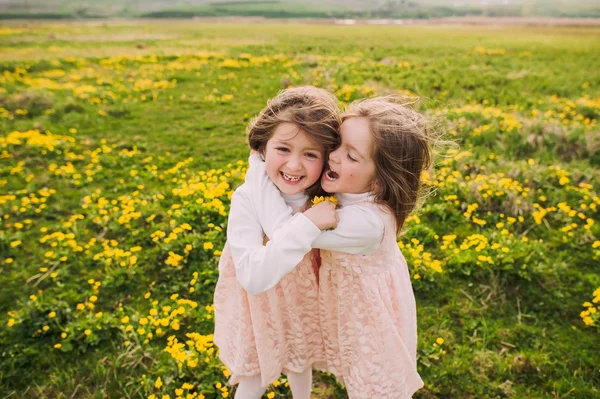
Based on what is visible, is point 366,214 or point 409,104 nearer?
point 366,214

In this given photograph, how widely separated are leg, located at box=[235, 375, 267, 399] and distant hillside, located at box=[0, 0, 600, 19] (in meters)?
92.9

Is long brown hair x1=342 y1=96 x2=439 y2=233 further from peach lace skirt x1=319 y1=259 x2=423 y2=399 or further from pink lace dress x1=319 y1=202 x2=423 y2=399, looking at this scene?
peach lace skirt x1=319 y1=259 x2=423 y2=399

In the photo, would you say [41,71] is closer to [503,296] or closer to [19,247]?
[19,247]

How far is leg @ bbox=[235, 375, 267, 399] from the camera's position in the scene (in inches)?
106

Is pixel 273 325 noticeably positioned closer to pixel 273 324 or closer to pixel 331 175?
pixel 273 324

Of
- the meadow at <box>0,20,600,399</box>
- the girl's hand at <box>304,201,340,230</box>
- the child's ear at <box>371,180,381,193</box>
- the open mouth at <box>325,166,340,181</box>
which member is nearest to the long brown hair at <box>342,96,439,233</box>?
the child's ear at <box>371,180,381,193</box>

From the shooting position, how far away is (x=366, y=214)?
2.18 m

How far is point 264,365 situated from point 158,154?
662 centimetres

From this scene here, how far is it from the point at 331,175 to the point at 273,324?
0.94 metres

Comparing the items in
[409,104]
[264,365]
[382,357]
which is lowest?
[264,365]

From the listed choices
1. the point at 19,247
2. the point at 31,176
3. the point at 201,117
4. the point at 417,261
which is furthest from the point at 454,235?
the point at 201,117

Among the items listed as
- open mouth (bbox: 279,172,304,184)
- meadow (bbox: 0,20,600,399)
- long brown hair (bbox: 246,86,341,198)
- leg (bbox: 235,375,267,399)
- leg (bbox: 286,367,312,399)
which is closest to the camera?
long brown hair (bbox: 246,86,341,198)

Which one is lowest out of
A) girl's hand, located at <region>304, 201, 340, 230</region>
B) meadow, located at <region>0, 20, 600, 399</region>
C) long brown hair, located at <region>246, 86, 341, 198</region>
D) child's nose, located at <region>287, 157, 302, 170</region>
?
meadow, located at <region>0, 20, 600, 399</region>

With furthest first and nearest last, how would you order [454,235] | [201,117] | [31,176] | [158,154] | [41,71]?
[41,71] → [201,117] → [158,154] → [31,176] → [454,235]
